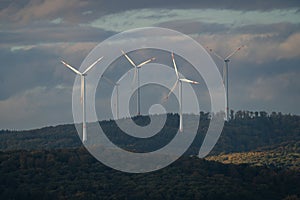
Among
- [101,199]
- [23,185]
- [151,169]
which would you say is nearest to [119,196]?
[101,199]

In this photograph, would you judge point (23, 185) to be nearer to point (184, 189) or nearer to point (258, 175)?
point (184, 189)

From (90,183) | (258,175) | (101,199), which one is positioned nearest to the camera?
(101,199)

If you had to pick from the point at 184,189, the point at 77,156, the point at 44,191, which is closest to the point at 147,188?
the point at 184,189

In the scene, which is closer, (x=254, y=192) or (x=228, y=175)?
(x=254, y=192)

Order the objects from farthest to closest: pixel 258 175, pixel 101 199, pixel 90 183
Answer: pixel 258 175 → pixel 90 183 → pixel 101 199

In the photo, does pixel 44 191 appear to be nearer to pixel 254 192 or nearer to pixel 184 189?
pixel 184 189

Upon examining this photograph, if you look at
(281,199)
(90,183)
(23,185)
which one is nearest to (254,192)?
(281,199)

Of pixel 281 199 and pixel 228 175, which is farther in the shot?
pixel 228 175

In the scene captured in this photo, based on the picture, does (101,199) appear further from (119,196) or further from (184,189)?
(184,189)
